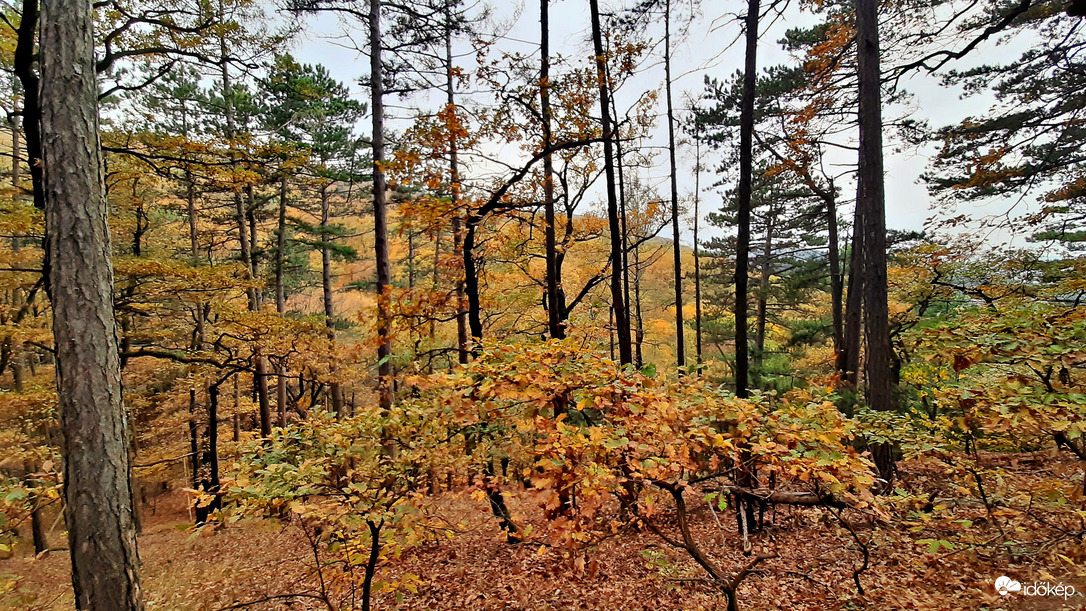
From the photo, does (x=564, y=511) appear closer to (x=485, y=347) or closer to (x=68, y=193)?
(x=485, y=347)

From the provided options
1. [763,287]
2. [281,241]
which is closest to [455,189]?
[281,241]

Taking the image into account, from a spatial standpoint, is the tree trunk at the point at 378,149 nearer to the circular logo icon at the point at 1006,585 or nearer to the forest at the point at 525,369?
the forest at the point at 525,369

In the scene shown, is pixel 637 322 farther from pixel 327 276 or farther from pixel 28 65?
pixel 28 65

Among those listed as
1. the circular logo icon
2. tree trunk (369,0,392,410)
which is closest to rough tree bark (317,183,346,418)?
tree trunk (369,0,392,410)

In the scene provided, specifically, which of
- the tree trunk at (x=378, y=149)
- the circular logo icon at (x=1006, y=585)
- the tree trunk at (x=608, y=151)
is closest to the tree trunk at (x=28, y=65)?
the tree trunk at (x=378, y=149)

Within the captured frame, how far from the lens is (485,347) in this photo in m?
3.73

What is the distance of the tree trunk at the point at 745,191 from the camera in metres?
5.98

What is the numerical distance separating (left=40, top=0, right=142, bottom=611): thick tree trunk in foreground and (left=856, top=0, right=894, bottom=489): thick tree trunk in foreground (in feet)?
25.1

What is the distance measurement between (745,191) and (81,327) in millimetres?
7486

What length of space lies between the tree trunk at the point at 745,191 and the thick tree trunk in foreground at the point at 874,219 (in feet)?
4.25

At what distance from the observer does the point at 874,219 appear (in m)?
5.18

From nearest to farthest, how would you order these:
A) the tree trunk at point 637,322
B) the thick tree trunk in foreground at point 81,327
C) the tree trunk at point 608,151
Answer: the thick tree trunk in foreground at point 81,327
the tree trunk at point 608,151
the tree trunk at point 637,322

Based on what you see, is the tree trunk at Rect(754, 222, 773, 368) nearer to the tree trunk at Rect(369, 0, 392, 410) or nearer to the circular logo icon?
the circular logo icon

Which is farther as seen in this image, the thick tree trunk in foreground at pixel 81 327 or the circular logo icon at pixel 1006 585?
the circular logo icon at pixel 1006 585
